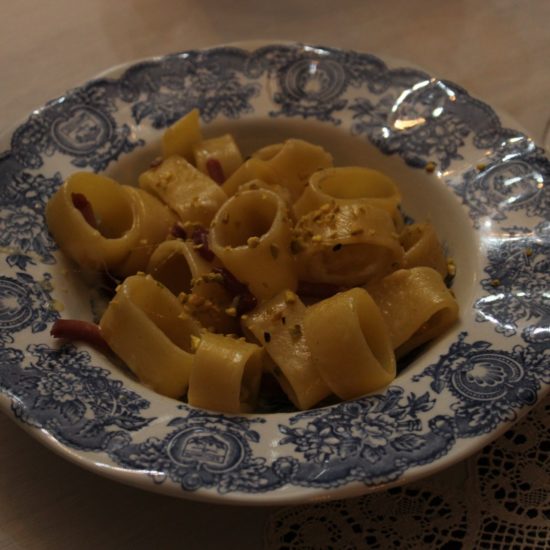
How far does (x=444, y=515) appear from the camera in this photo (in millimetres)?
1303

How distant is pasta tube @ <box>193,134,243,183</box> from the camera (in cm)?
186

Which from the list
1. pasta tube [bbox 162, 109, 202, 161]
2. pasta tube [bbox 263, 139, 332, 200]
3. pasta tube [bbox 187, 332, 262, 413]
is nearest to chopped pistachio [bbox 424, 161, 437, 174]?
pasta tube [bbox 263, 139, 332, 200]

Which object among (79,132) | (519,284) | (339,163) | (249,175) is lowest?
(519,284)

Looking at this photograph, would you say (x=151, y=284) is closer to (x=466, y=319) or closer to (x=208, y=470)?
(x=208, y=470)

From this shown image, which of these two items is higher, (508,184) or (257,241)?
(257,241)

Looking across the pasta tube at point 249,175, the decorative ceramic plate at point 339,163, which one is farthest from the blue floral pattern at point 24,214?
the pasta tube at point 249,175

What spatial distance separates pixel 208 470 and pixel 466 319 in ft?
1.96

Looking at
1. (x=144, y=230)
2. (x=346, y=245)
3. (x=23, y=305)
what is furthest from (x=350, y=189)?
(x=23, y=305)

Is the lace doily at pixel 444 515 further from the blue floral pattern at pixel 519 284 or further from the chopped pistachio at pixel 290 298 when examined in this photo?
the chopped pistachio at pixel 290 298

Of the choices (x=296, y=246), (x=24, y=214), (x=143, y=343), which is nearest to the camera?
(x=143, y=343)

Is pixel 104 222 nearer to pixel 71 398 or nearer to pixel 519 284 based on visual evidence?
pixel 71 398

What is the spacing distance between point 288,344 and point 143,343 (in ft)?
0.88

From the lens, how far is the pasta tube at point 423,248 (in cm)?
166

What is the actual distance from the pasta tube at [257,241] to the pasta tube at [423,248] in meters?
0.25
